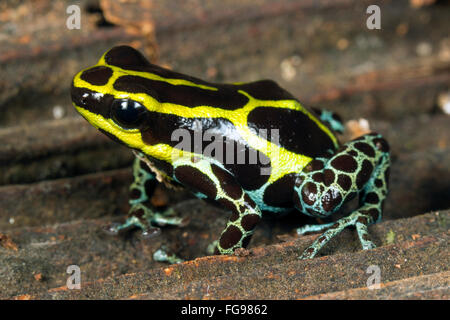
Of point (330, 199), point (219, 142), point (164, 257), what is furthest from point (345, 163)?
point (164, 257)

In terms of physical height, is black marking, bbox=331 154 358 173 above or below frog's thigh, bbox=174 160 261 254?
above

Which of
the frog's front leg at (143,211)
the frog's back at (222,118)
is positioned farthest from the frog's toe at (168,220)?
the frog's back at (222,118)

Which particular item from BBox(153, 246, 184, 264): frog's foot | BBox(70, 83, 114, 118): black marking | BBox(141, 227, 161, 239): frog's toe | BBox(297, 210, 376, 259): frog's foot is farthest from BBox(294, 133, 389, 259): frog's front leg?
BBox(70, 83, 114, 118): black marking

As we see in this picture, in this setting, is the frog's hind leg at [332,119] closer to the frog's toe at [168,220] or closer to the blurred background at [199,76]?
the blurred background at [199,76]

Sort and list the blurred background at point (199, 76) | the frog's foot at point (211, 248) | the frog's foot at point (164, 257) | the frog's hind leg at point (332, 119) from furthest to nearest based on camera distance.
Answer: the frog's hind leg at point (332, 119) < the blurred background at point (199, 76) < the frog's foot at point (211, 248) < the frog's foot at point (164, 257)

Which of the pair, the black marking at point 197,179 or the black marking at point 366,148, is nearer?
the black marking at point 197,179

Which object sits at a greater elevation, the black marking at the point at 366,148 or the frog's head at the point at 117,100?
the frog's head at the point at 117,100

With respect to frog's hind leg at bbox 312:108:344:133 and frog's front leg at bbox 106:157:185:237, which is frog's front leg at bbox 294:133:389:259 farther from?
frog's front leg at bbox 106:157:185:237
